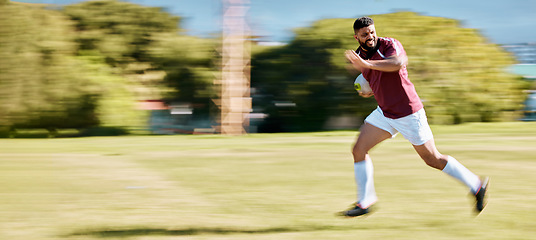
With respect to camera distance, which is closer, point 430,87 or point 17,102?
point 17,102

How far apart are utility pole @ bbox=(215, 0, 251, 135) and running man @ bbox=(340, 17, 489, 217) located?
54.2ft

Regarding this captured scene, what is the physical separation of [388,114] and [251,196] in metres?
2.41

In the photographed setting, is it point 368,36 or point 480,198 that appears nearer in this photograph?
point 368,36

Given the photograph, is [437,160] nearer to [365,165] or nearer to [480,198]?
[480,198]

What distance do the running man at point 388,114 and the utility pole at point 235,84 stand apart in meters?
16.5

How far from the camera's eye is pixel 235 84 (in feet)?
73.8

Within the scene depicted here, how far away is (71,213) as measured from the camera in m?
6.63

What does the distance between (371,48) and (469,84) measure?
1894 centimetres

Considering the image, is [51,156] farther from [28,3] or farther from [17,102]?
[28,3]

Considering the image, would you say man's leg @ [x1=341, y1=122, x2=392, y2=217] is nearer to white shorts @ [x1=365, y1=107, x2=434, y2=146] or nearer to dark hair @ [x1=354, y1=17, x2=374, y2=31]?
white shorts @ [x1=365, y1=107, x2=434, y2=146]

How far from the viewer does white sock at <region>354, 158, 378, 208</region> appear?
5.88 meters

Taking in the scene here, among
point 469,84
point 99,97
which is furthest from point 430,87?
point 99,97

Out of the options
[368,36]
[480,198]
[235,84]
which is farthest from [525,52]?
[368,36]

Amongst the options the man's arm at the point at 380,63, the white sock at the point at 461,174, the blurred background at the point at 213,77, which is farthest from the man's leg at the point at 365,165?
the blurred background at the point at 213,77
